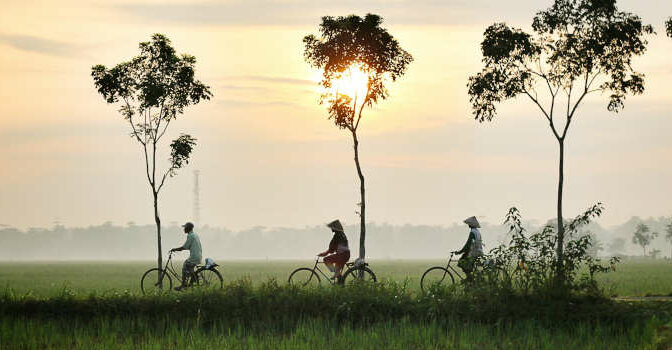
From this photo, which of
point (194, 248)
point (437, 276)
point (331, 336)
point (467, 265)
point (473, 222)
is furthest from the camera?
point (194, 248)

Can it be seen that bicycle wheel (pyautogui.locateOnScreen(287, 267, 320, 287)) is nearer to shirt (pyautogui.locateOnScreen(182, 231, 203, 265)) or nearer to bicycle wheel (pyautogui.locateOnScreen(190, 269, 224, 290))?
bicycle wheel (pyautogui.locateOnScreen(190, 269, 224, 290))

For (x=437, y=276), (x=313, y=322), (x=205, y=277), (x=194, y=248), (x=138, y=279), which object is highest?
(x=194, y=248)

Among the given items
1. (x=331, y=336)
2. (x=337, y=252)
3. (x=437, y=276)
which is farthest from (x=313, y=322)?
(x=437, y=276)

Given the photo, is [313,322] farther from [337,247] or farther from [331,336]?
[337,247]

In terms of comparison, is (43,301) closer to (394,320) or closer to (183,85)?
(394,320)

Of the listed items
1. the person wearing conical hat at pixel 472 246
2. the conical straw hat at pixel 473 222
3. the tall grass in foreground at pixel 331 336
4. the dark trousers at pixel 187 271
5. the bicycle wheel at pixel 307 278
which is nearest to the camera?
the tall grass in foreground at pixel 331 336

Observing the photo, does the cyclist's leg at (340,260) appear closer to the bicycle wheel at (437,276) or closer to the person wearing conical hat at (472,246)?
the bicycle wheel at (437,276)

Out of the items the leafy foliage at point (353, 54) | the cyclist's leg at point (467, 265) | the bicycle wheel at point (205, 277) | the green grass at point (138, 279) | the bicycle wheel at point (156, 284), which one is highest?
the leafy foliage at point (353, 54)

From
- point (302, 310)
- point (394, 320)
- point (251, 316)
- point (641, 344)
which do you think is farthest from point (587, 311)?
point (251, 316)

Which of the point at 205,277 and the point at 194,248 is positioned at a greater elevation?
the point at 194,248

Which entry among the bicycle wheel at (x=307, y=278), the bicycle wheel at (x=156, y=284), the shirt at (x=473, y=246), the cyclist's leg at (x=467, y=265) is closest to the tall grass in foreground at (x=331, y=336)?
the cyclist's leg at (x=467, y=265)

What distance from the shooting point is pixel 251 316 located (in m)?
19.6

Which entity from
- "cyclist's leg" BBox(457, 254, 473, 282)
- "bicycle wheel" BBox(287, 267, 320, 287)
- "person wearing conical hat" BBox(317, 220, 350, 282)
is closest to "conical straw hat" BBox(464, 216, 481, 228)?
"cyclist's leg" BBox(457, 254, 473, 282)

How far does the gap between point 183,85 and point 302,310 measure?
53.3 ft
